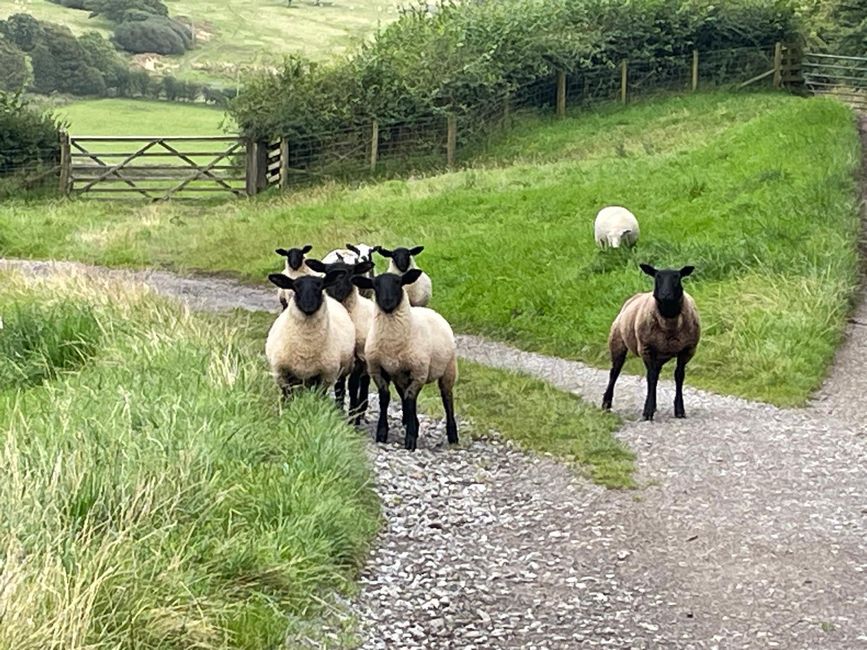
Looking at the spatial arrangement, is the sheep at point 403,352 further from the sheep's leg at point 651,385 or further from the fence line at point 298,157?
the fence line at point 298,157

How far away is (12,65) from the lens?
61031 millimetres

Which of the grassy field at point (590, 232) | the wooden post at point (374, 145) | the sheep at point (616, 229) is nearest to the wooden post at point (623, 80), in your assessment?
the grassy field at point (590, 232)

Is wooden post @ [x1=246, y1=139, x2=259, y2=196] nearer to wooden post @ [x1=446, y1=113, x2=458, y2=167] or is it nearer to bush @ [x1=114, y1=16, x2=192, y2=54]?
wooden post @ [x1=446, y1=113, x2=458, y2=167]

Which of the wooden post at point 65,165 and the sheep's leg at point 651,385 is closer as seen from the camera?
the sheep's leg at point 651,385

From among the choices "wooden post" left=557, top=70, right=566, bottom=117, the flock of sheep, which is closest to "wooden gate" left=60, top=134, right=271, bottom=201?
"wooden post" left=557, top=70, right=566, bottom=117

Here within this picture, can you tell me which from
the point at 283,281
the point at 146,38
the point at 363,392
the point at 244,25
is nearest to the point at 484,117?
the point at 363,392

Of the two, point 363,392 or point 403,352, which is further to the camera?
point 363,392

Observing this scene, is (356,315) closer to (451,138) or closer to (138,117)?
(451,138)

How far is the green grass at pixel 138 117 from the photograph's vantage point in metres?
50.7

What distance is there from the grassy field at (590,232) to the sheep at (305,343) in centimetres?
538

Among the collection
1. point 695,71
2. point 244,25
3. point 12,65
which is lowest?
point 12,65

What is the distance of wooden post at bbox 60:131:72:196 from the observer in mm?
36156

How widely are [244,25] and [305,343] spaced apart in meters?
77.1

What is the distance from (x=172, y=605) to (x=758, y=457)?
6.57 meters
